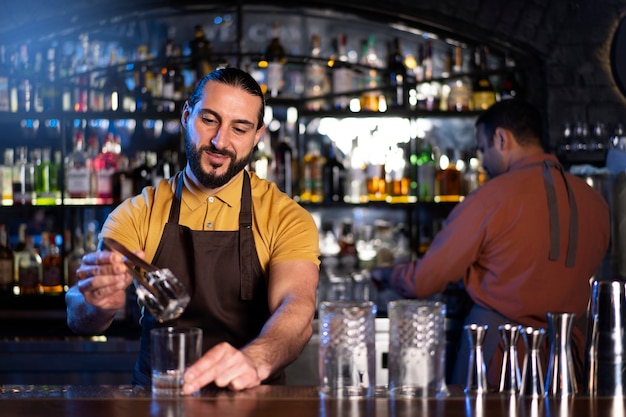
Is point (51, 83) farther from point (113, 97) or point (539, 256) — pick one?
point (539, 256)

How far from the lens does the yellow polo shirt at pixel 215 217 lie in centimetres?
254

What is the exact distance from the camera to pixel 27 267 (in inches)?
187

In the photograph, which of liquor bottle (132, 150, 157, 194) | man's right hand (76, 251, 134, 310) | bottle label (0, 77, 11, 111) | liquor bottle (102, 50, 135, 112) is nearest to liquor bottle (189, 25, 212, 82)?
liquor bottle (102, 50, 135, 112)

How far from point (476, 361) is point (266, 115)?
125 inches

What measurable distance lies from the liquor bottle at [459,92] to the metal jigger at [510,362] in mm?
3148

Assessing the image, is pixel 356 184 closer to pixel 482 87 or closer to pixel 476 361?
pixel 482 87

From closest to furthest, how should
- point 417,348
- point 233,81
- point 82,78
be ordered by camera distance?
point 417,348 → point 233,81 → point 82,78

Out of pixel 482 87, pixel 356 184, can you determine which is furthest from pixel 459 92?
pixel 356 184

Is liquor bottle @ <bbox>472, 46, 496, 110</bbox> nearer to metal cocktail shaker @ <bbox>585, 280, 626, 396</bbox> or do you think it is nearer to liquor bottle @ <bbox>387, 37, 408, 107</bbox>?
liquor bottle @ <bbox>387, 37, 408, 107</bbox>

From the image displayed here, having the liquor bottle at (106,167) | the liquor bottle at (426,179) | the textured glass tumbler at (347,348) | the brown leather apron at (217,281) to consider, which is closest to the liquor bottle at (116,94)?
the liquor bottle at (106,167)

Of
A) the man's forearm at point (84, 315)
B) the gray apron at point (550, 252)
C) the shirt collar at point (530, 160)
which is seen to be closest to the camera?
the man's forearm at point (84, 315)

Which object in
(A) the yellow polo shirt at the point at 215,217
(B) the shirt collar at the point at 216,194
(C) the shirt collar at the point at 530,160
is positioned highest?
A: (C) the shirt collar at the point at 530,160

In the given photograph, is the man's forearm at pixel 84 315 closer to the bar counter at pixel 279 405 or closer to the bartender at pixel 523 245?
the bar counter at pixel 279 405

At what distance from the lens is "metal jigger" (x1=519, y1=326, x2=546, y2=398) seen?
5.97 ft
